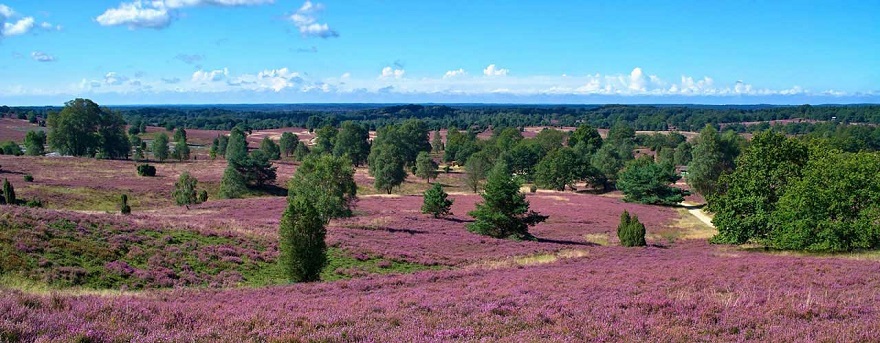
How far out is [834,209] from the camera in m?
28.1

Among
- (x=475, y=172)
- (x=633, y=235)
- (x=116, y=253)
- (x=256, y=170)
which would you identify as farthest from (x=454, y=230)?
(x=475, y=172)

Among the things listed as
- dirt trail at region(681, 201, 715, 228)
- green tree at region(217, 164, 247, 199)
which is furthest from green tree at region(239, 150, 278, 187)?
dirt trail at region(681, 201, 715, 228)

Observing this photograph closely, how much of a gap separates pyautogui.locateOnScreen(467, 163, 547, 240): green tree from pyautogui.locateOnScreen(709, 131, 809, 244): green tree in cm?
1241

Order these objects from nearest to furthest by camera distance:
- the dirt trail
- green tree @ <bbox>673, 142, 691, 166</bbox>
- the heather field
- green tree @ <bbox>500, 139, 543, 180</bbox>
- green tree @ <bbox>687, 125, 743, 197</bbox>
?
the heather field → the dirt trail → green tree @ <bbox>687, 125, 743, 197</bbox> → green tree @ <bbox>500, 139, 543, 180</bbox> → green tree @ <bbox>673, 142, 691, 166</bbox>

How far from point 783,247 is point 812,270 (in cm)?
1251

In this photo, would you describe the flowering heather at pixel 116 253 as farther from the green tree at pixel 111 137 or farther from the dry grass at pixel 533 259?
the green tree at pixel 111 137

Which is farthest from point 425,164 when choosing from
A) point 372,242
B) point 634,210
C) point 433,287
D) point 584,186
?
point 433,287

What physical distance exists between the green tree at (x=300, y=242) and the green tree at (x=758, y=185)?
2540 centimetres

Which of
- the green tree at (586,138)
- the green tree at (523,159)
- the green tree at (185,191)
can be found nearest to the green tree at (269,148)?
the green tree at (523,159)

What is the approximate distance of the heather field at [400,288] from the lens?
867cm

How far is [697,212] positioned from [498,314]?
6220cm

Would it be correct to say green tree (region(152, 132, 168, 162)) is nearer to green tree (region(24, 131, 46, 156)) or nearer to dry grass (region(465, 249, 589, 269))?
green tree (region(24, 131, 46, 156))

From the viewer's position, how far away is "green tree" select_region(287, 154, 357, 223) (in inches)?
1564

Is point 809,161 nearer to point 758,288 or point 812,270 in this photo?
point 812,270
